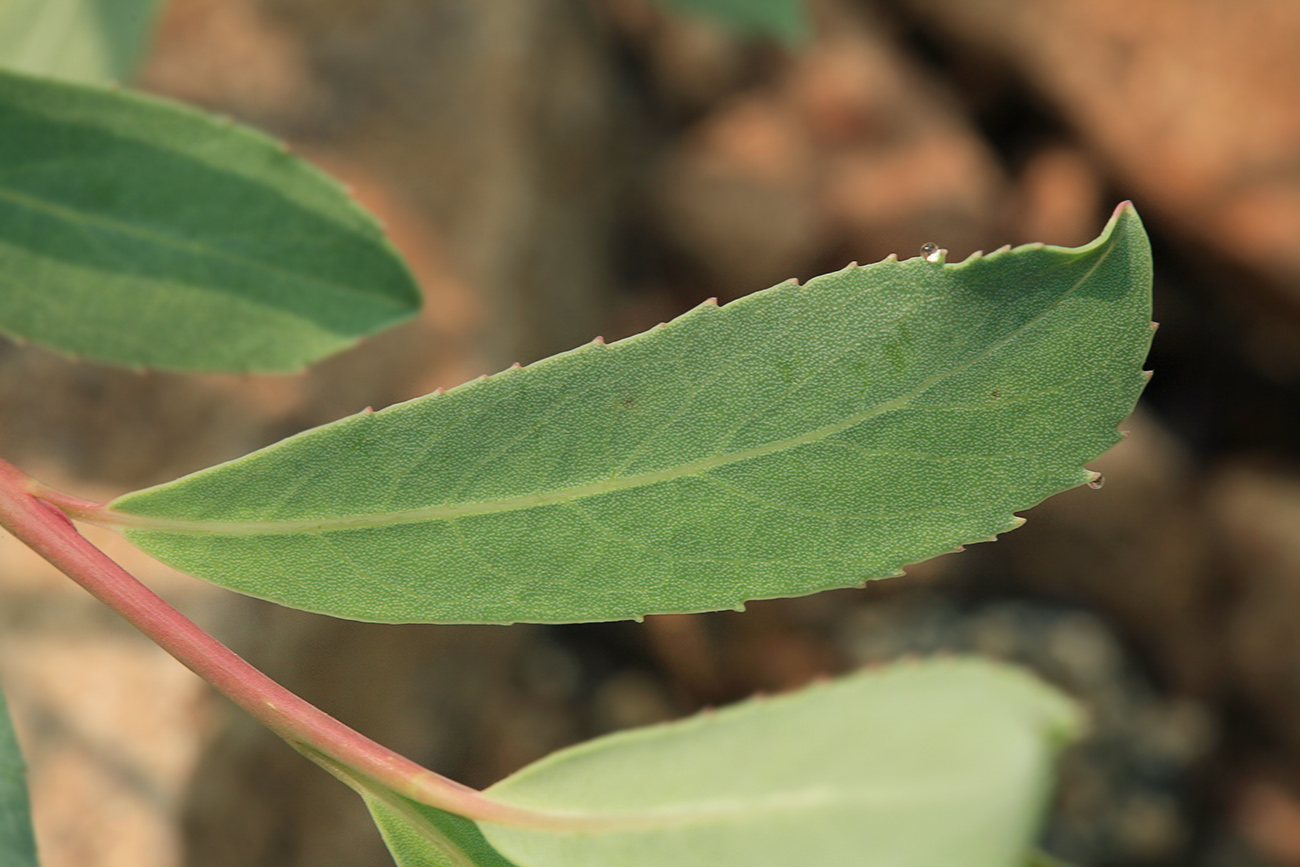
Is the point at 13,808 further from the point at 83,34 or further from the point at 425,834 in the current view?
the point at 83,34

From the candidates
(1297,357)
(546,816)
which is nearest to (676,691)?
(1297,357)

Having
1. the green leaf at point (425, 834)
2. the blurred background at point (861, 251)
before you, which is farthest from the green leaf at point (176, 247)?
the blurred background at point (861, 251)

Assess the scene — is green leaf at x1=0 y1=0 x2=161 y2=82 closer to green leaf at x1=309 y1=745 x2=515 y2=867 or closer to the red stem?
the red stem

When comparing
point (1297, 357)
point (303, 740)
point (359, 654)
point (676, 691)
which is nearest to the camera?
point (303, 740)

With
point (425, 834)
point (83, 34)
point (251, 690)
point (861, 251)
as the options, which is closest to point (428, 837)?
point (425, 834)

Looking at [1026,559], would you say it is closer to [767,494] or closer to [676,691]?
[676,691]

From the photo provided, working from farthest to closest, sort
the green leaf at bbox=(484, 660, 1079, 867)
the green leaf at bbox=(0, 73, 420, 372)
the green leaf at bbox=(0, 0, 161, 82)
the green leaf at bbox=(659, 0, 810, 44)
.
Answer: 1. the green leaf at bbox=(659, 0, 810, 44)
2. the green leaf at bbox=(0, 0, 161, 82)
3. the green leaf at bbox=(0, 73, 420, 372)
4. the green leaf at bbox=(484, 660, 1079, 867)

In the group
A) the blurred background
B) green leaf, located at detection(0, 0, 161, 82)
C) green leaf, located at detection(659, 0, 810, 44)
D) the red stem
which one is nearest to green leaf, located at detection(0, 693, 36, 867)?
the red stem
